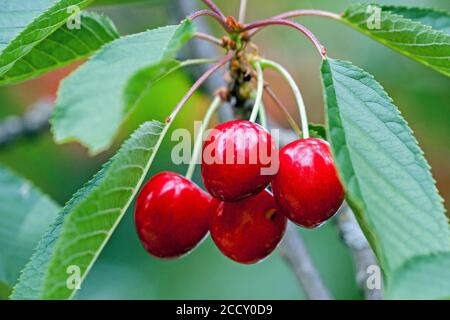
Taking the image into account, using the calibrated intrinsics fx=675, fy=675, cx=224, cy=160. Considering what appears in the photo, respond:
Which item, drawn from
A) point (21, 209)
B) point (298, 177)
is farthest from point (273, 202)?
point (21, 209)

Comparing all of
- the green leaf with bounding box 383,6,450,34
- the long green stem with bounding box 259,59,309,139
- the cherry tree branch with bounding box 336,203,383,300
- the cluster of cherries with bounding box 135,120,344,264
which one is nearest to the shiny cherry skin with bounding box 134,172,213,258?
the cluster of cherries with bounding box 135,120,344,264

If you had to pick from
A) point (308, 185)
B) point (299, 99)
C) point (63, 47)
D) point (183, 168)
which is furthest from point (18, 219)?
point (183, 168)

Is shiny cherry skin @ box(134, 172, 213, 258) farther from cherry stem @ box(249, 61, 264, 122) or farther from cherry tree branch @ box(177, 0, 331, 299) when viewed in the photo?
cherry tree branch @ box(177, 0, 331, 299)

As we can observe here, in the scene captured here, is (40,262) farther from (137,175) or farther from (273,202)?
(273,202)

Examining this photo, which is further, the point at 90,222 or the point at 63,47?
the point at 63,47

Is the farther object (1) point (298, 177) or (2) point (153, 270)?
(2) point (153, 270)

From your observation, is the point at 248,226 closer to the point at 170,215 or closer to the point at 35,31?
the point at 170,215
